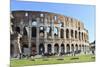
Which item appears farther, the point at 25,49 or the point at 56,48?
the point at 56,48

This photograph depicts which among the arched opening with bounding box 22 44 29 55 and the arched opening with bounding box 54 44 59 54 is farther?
the arched opening with bounding box 54 44 59 54

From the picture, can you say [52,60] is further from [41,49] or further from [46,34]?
[46,34]

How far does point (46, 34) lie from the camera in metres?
2.71

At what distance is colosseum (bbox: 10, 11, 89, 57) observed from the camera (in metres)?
2.57

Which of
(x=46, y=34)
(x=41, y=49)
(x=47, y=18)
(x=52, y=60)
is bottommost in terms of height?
(x=52, y=60)

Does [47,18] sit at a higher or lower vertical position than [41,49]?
higher

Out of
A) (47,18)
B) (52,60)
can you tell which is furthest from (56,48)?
(47,18)

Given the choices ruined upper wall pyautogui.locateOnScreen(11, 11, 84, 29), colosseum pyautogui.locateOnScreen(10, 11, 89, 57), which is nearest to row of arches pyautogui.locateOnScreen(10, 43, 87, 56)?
colosseum pyautogui.locateOnScreen(10, 11, 89, 57)

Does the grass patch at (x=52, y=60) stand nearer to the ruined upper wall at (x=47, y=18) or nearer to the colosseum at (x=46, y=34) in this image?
the colosseum at (x=46, y=34)

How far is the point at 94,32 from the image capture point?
2975 millimetres

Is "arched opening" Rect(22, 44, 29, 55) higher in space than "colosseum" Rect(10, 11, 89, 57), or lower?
lower

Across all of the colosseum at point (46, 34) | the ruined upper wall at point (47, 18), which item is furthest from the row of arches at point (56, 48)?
the ruined upper wall at point (47, 18)

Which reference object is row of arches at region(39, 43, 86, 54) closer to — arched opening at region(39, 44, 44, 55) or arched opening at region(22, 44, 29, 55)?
arched opening at region(39, 44, 44, 55)
